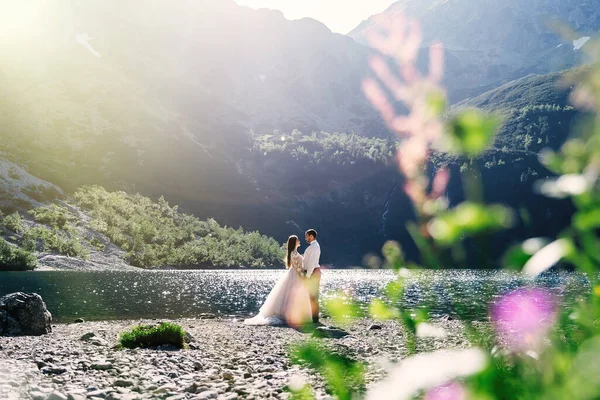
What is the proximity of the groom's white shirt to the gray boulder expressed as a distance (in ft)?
40.2

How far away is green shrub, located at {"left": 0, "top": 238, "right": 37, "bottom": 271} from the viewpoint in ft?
319

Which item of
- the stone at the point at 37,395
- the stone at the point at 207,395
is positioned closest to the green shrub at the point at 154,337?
the stone at the point at 37,395

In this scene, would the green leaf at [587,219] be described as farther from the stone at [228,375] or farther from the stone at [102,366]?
the stone at [102,366]

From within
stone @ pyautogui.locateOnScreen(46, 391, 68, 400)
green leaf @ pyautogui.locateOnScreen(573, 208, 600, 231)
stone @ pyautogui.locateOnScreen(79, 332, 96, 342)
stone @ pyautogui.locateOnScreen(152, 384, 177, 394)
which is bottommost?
stone @ pyautogui.locateOnScreen(152, 384, 177, 394)

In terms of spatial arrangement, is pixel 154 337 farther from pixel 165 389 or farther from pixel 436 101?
pixel 436 101

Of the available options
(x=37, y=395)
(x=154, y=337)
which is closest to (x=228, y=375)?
(x=37, y=395)

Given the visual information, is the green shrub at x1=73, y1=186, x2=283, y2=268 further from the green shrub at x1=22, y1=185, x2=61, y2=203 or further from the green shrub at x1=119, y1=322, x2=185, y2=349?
the green shrub at x1=119, y1=322, x2=185, y2=349

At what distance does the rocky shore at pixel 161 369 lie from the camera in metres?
8.81

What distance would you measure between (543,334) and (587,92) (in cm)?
71

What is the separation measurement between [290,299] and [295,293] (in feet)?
1.55

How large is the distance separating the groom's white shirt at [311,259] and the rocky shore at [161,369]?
120 inches

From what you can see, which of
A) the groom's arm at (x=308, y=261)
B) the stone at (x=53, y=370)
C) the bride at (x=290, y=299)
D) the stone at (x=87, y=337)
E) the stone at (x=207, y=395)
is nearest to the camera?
the stone at (x=207, y=395)

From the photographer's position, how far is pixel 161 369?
11.5 meters

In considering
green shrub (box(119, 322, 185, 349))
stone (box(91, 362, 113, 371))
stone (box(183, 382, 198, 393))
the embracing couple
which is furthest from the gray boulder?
stone (box(183, 382, 198, 393))
